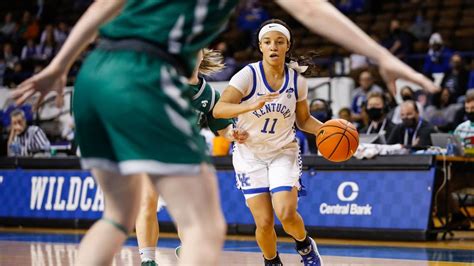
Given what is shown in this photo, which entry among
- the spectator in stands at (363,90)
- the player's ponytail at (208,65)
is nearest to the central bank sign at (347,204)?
the spectator in stands at (363,90)

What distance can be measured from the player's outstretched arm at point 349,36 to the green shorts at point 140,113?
547 mm

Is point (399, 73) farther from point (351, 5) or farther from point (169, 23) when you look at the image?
point (351, 5)

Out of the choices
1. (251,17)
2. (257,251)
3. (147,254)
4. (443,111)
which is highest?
(251,17)

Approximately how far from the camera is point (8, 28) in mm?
23281

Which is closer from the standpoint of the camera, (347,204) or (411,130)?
(347,204)

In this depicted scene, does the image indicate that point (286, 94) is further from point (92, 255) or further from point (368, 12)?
point (368, 12)

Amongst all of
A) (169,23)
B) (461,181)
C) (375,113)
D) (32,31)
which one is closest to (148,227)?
(169,23)

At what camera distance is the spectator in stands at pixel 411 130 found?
485 inches

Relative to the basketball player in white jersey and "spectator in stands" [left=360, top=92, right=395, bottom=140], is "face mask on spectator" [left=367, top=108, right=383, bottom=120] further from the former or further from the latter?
the basketball player in white jersey

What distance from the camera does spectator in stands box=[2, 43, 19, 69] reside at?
Answer: 21500 mm

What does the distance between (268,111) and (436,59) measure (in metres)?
A: 10.1

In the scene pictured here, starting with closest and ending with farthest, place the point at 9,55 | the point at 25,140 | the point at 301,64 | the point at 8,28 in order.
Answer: the point at 301,64, the point at 25,140, the point at 9,55, the point at 8,28

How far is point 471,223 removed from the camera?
12805mm

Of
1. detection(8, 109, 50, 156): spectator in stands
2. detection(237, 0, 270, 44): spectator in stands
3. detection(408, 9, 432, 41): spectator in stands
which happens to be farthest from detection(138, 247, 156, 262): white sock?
detection(237, 0, 270, 44): spectator in stands
